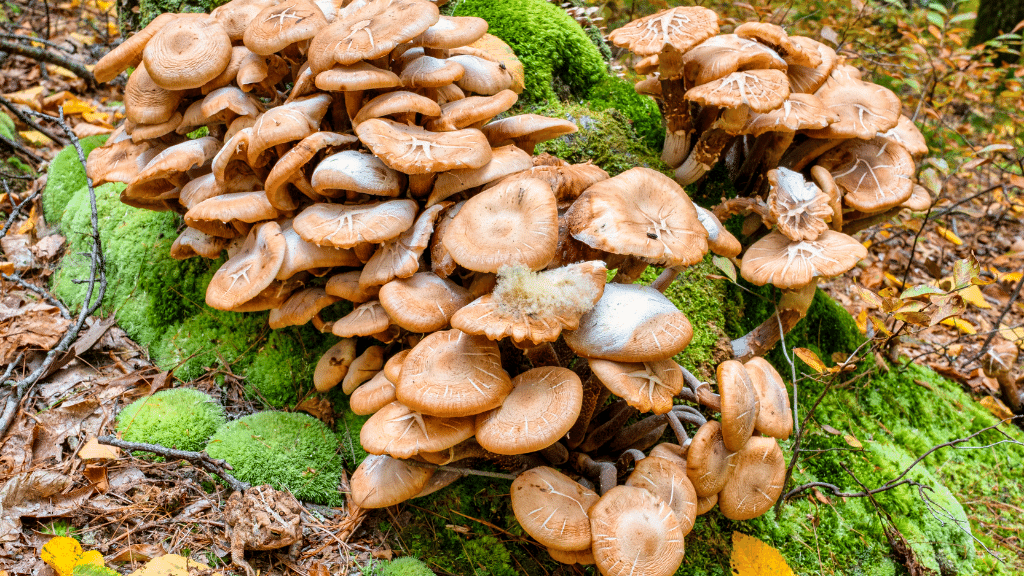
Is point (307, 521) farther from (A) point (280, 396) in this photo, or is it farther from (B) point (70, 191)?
(B) point (70, 191)

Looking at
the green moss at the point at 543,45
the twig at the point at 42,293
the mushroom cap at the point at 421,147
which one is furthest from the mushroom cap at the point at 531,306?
the twig at the point at 42,293

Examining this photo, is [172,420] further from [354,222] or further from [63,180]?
[63,180]

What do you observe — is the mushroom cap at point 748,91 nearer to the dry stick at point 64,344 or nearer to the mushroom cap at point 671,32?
the mushroom cap at point 671,32

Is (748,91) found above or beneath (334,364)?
above

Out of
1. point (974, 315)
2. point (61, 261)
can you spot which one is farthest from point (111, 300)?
point (974, 315)

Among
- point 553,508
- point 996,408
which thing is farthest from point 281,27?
point 996,408

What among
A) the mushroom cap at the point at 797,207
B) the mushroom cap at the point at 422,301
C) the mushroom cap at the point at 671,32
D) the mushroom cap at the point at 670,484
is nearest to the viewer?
the mushroom cap at the point at 670,484

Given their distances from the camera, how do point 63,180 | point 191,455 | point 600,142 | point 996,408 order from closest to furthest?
point 191,455 → point 600,142 → point 63,180 → point 996,408

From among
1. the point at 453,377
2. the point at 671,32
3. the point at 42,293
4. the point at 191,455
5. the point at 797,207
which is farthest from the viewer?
the point at 42,293
